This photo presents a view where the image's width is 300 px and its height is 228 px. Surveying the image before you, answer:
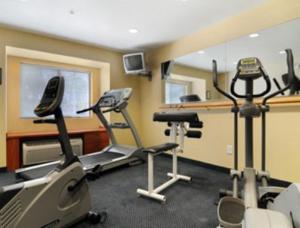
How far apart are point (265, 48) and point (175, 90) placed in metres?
1.83

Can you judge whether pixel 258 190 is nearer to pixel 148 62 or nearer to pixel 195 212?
pixel 195 212

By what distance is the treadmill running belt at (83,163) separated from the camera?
266cm

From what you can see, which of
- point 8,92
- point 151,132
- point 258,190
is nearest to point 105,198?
point 258,190

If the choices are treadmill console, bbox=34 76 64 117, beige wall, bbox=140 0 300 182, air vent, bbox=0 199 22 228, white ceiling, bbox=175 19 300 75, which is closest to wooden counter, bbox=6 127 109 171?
beige wall, bbox=140 0 300 182

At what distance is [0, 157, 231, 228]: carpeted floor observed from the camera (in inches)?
72.3

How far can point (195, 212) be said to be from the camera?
2.00m

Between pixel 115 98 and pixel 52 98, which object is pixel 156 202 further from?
A: pixel 115 98

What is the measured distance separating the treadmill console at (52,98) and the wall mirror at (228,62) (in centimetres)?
236

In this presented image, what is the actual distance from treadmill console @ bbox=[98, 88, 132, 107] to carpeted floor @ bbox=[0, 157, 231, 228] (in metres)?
1.15

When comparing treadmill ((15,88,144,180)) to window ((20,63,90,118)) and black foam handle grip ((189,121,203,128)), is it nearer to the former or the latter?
window ((20,63,90,118))

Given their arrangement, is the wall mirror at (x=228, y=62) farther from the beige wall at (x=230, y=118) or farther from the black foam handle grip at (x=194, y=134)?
the black foam handle grip at (x=194, y=134)

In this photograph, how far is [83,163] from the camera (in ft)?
10.5

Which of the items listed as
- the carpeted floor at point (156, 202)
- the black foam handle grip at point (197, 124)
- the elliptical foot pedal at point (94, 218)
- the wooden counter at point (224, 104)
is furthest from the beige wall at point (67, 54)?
the black foam handle grip at point (197, 124)

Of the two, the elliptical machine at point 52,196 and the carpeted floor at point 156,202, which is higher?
the elliptical machine at point 52,196
